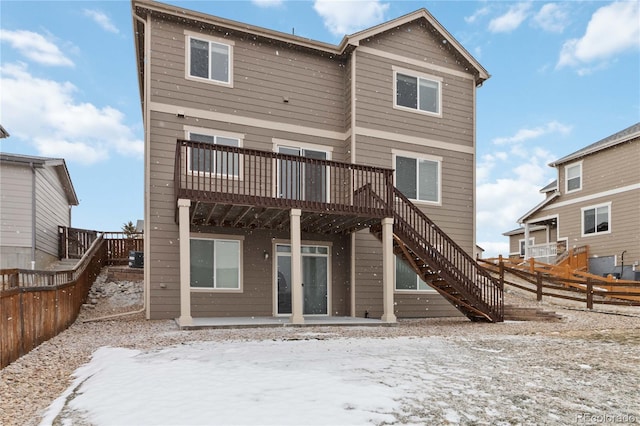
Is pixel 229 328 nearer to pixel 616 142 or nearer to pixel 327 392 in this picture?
pixel 327 392

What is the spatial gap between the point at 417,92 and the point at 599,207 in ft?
42.9

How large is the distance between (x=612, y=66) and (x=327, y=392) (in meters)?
23.6

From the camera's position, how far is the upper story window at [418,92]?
14.1m

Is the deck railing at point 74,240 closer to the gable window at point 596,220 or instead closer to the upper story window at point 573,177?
the gable window at point 596,220

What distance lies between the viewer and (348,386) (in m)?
4.36

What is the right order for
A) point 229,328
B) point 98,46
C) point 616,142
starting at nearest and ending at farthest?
point 229,328 → point 98,46 → point 616,142

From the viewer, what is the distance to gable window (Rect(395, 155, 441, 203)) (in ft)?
45.2

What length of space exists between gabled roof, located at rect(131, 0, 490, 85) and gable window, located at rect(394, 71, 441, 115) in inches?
56.3

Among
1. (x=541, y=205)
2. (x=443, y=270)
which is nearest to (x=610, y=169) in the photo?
(x=541, y=205)

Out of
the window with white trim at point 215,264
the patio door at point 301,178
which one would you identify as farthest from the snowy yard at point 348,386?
the window with white trim at point 215,264

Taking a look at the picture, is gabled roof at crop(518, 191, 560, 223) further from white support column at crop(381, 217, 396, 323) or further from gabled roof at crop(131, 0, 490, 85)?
white support column at crop(381, 217, 396, 323)

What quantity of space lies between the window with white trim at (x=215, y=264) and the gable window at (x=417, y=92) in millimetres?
6799

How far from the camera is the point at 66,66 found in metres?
23.8

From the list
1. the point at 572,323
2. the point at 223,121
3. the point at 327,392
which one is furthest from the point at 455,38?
the point at 327,392
